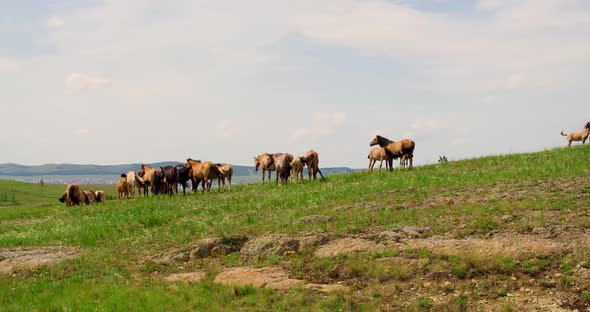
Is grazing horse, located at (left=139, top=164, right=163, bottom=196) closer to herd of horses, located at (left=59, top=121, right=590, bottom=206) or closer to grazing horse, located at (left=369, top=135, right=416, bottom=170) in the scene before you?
herd of horses, located at (left=59, top=121, right=590, bottom=206)

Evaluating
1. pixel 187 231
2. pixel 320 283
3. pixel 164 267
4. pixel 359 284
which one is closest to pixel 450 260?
pixel 359 284

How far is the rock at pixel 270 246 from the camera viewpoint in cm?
1653

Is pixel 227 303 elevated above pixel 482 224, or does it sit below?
below

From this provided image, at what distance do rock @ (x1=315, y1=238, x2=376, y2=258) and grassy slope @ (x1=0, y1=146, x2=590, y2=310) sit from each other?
531 millimetres

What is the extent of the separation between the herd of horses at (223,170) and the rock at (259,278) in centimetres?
2313

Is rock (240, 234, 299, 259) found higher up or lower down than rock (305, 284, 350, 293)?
higher up

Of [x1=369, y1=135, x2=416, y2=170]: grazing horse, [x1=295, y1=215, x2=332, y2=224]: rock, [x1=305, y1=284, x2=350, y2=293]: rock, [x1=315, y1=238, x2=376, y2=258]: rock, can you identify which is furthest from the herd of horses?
[x1=305, y1=284, x2=350, y2=293]: rock

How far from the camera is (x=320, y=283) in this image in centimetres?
1391

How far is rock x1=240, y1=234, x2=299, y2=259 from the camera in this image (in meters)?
16.5

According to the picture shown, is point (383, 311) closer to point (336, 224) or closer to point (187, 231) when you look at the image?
point (336, 224)

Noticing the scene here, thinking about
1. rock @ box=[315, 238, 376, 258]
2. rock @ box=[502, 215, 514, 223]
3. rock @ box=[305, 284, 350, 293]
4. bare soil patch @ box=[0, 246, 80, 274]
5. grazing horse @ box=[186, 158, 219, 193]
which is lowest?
bare soil patch @ box=[0, 246, 80, 274]

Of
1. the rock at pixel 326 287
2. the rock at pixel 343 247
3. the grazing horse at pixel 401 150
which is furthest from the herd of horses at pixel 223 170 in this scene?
the rock at pixel 326 287

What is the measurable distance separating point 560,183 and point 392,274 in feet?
34.5

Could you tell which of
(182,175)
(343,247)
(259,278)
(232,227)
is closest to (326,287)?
(259,278)
